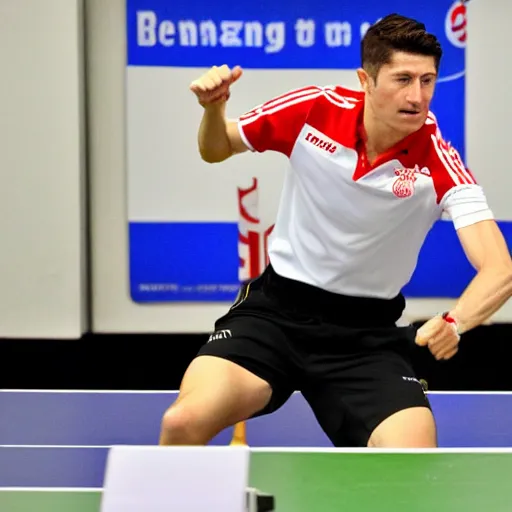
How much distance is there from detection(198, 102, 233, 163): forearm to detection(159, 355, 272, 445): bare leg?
19.5 inches

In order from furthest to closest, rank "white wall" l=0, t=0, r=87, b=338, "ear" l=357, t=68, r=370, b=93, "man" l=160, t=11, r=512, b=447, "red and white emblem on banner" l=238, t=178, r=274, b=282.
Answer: "white wall" l=0, t=0, r=87, b=338 < "red and white emblem on banner" l=238, t=178, r=274, b=282 < "ear" l=357, t=68, r=370, b=93 < "man" l=160, t=11, r=512, b=447

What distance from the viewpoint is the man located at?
2.26 meters

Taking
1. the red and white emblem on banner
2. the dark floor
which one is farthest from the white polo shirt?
the dark floor

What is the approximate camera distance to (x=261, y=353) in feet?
7.59

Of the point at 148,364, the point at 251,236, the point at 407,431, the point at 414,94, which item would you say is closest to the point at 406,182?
the point at 414,94

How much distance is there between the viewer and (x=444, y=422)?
11.5 ft

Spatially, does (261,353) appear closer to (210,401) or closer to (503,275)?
(210,401)

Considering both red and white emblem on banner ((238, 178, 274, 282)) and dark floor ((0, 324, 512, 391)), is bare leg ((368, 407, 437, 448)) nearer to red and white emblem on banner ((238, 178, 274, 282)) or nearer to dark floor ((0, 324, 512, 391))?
red and white emblem on banner ((238, 178, 274, 282))

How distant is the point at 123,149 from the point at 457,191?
8.39ft

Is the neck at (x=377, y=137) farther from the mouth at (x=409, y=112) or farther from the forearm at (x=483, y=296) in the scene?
the forearm at (x=483, y=296)

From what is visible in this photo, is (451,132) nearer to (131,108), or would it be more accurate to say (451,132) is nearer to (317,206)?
(131,108)

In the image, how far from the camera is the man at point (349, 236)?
226 cm

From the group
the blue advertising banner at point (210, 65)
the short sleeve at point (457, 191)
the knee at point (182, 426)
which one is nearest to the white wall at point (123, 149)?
the blue advertising banner at point (210, 65)

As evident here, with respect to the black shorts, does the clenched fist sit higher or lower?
higher
